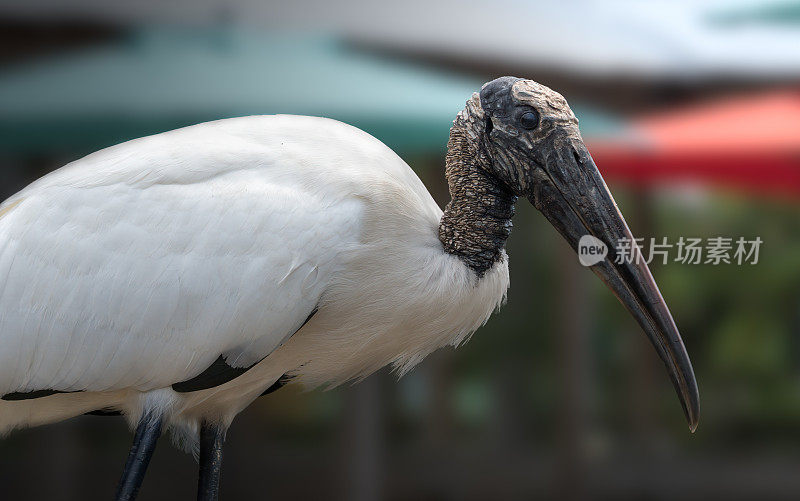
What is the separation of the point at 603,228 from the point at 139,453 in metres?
1.16

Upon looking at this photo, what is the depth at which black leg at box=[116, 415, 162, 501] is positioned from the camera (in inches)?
89.1

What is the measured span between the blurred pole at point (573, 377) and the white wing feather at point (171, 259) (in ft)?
10.2

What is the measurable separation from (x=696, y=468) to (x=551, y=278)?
1.75 m

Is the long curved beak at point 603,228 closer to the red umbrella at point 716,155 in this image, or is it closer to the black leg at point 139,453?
the black leg at point 139,453

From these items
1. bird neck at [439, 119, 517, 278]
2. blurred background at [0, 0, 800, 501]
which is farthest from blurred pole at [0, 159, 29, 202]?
bird neck at [439, 119, 517, 278]

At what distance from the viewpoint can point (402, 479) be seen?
633 cm

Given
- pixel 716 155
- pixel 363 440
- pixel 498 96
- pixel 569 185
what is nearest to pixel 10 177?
pixel 363 440

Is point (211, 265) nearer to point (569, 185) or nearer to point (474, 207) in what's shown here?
point (474, 207)

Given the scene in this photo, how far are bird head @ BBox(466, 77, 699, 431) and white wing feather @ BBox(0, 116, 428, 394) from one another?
0.30 m

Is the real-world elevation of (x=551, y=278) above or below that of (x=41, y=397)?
below

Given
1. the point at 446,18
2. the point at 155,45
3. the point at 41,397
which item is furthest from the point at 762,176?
the point at 41,397

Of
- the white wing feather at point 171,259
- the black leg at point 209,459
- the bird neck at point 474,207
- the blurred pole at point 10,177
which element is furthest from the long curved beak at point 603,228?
the blurred pole at point 10,177

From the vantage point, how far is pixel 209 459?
102 inches

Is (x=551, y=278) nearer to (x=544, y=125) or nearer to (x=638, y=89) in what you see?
(x=638, y=89)
